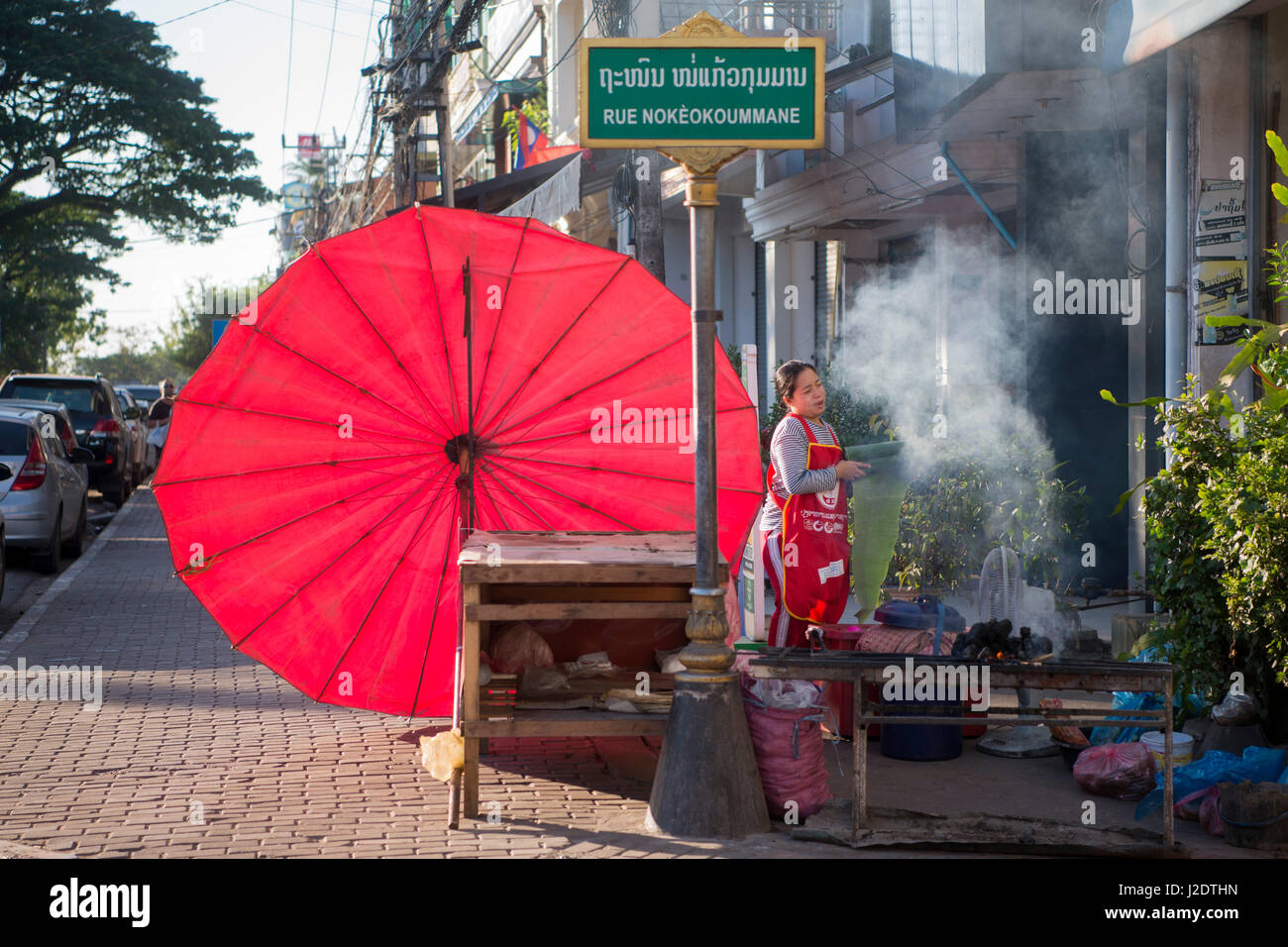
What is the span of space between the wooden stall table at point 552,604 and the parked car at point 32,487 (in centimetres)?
946

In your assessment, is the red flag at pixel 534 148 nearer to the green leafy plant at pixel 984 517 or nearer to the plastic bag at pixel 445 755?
the green leafy plant at pixel 984 517

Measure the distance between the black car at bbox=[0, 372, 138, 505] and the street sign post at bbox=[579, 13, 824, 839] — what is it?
18123mm

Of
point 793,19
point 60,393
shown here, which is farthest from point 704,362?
point 60,393

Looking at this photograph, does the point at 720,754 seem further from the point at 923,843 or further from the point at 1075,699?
the point at 1075,699

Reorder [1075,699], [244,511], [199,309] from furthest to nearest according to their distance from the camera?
[199,309] → [1075,699] → [244,511]

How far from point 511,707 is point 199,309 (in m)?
95.4

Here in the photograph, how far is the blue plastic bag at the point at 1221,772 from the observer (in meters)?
5.61

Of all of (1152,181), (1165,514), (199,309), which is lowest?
(1165,514)

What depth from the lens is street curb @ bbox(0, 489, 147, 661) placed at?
10.2 metres

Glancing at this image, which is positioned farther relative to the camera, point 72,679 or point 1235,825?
point 72,679

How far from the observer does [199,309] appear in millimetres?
95250

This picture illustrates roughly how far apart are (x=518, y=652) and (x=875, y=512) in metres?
2.37

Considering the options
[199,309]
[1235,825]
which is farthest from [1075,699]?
[199,309]

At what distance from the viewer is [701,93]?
5199 mm
